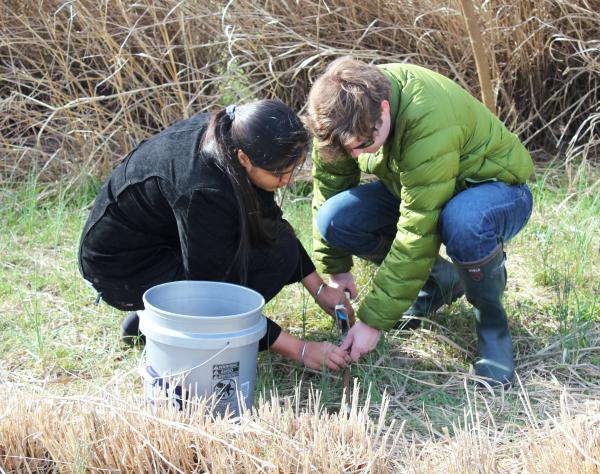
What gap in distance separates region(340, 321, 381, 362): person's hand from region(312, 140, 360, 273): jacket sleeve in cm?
49

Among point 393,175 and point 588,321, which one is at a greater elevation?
point 393,175

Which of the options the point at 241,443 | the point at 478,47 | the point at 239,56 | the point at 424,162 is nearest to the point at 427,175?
the point at 424,162

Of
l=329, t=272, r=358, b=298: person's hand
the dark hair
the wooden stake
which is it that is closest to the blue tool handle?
l=329, t=272, r=358, b=298: person's hand

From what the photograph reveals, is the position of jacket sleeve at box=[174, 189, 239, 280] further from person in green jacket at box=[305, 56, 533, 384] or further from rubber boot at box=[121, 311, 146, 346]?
rubber boot at box=[121, 311, 146, 346]

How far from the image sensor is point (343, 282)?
9.93 feet

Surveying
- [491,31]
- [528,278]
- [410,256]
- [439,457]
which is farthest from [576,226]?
[439,457]

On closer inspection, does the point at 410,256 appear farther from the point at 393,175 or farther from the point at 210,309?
the point at 210,309

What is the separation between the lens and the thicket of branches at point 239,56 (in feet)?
14.3

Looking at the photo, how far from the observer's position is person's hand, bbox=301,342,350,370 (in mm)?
2512

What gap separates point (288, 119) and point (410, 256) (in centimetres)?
59

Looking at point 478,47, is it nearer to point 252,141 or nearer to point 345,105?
point 345,105

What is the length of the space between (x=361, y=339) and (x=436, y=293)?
551 mm

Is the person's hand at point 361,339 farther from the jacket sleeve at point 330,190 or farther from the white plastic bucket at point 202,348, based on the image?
the jacket sleeve at point 330,190

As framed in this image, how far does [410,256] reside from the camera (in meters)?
2.49
